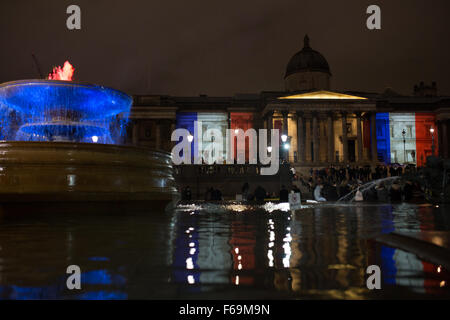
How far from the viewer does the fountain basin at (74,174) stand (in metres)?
7.07

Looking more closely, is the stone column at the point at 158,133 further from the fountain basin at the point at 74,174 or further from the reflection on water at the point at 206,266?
the reflection on water at the point at 206,266

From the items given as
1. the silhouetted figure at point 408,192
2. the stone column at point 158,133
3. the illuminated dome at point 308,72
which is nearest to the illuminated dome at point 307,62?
the illuminated dome at point 308,72

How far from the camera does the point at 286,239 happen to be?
14.8 feet

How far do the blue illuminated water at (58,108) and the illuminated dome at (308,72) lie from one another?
4763cm

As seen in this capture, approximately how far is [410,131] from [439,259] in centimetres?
5573

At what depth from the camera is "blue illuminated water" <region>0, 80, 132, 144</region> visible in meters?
9.78

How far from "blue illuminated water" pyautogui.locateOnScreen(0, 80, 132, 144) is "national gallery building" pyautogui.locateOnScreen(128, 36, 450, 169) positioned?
33722mm

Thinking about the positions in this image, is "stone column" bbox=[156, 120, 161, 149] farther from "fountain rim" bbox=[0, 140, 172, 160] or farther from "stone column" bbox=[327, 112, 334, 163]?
"fountain rim" bbox=[0, 140, 172, 160]

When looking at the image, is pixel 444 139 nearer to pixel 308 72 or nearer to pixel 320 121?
pixel 320 121

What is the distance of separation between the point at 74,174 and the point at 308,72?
52.5m

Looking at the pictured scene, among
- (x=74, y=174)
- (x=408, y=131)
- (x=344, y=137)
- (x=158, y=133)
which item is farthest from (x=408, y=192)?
(x=408, y=131)

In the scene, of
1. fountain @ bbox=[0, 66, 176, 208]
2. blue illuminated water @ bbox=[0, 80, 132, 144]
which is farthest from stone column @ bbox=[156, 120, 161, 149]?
blue illuminated water @ bbox=[0, 80, 132, 144]

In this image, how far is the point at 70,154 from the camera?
24.7 feet
